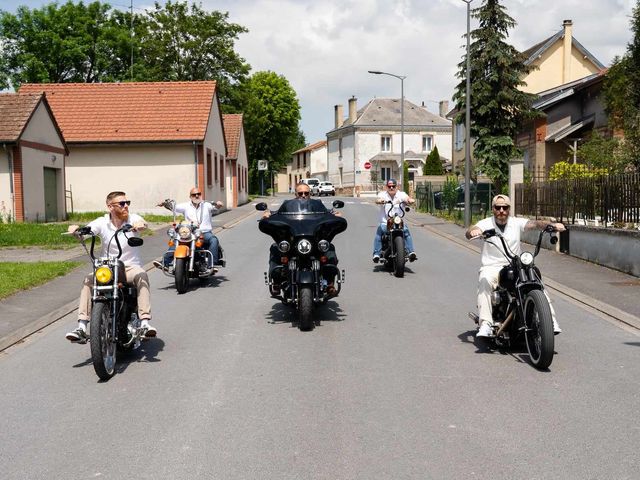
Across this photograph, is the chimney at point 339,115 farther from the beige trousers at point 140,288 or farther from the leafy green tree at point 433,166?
the beige trousers at point 140,288

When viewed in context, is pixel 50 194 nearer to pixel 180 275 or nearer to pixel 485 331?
pixel 180 275

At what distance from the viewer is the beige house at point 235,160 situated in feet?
154

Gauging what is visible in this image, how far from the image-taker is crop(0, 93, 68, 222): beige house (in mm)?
25844

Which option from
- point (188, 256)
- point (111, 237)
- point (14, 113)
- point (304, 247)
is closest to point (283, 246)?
point (304, 247)

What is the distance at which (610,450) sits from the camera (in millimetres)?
4445

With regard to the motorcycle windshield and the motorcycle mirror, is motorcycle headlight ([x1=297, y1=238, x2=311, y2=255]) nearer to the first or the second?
the motorcycle windshield

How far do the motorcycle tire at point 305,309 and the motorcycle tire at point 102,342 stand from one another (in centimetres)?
235

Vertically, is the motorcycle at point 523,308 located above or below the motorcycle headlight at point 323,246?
below

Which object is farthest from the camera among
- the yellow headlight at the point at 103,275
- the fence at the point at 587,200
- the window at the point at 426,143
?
the window at the point at 426,143

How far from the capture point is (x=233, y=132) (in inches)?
2013

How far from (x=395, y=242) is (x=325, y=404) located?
768 centimetres

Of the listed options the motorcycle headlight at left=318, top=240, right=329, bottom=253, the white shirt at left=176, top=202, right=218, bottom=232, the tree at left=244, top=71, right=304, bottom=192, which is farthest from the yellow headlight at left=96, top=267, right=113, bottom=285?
the tree at left=244, top=71, right=304, bottom=192

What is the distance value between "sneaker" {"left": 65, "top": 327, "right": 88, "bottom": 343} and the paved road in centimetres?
30

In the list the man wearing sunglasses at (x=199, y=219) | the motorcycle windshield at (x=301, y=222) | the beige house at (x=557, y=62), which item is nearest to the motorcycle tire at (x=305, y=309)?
the motorcycle windshield at (x=301, y=222)
